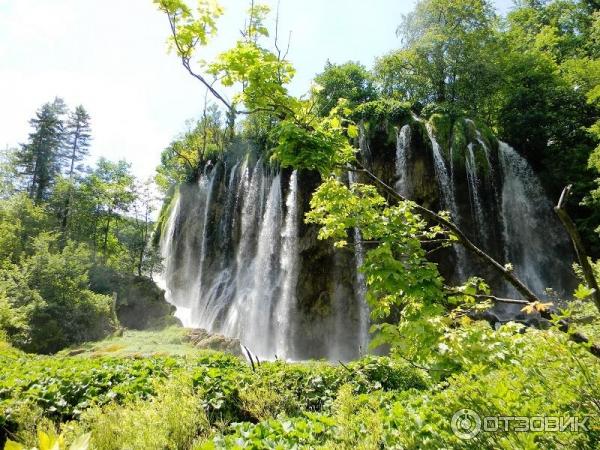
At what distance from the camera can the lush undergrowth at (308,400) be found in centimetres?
218

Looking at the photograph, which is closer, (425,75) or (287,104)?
(287,104)

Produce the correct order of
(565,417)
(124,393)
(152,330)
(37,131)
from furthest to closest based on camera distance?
(37,131), (152,330), (124,393), (565,417)

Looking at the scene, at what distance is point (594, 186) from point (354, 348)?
625 inches

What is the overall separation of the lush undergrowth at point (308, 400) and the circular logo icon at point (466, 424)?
5cm

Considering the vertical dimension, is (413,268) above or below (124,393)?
above

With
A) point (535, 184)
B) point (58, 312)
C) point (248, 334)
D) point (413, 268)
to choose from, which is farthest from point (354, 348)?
point (413, 268)

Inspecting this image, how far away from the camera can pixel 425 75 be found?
1033 inches

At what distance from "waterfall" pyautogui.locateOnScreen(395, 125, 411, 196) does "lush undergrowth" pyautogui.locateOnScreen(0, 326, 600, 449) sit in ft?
49.9

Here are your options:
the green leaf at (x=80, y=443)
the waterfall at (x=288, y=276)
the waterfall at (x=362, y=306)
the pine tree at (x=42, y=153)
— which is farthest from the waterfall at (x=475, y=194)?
the pine tree at (x=42, y=153)

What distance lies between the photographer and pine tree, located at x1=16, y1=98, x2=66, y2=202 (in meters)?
40.8

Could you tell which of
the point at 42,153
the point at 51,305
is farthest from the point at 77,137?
the point at 51,305

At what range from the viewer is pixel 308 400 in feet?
18.5

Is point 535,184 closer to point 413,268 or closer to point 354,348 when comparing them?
point 354,348

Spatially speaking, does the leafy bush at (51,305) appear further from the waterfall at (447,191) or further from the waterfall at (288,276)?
the waterfall at (447,191)
